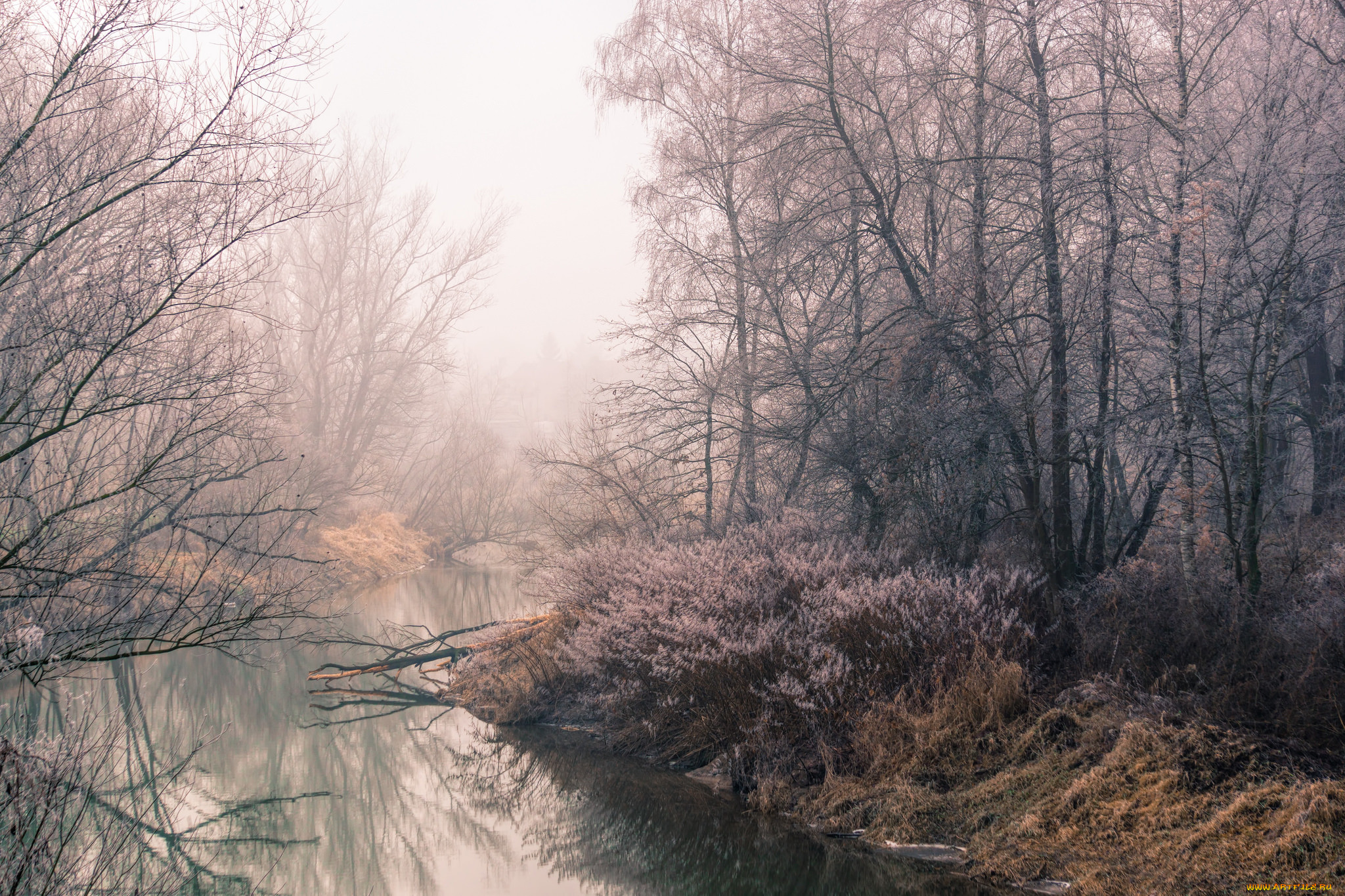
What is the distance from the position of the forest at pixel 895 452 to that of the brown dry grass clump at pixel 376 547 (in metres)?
10.0

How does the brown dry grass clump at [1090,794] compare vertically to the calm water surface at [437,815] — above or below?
above

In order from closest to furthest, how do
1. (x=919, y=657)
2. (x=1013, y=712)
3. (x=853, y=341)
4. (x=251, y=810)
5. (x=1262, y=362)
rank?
(x=1013, y=712)
(x=919, y=657)
(x=251, y=810)
(x=1262, y=362)
(x=853, y=341)

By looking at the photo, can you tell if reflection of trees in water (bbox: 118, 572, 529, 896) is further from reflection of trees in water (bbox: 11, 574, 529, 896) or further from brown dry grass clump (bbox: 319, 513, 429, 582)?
brown dry grass clump (bbox: 319, 513, 429, 582)

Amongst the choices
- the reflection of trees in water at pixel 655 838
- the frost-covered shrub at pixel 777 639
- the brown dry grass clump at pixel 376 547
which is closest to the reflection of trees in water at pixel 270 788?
the reflection of trees in water at pixel 655 838

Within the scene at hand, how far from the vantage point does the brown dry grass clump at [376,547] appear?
994 inches

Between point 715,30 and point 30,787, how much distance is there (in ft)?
47.4

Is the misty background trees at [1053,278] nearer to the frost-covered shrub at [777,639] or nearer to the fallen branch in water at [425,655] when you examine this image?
the frost-covered shrub at [777,639]

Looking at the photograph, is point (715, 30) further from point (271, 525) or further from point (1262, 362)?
point (271, 525)

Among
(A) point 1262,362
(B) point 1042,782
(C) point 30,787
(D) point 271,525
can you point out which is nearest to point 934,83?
(A) point 1262,362

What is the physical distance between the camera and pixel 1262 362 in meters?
10.8

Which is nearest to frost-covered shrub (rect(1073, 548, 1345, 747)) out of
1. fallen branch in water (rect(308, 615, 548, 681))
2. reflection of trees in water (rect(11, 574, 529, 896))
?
reflection of trees in water (rect(11, 574, 529, 896))

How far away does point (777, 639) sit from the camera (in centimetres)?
834

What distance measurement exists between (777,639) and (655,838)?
79.6 inches

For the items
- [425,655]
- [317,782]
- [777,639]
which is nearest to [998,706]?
[777,639]
